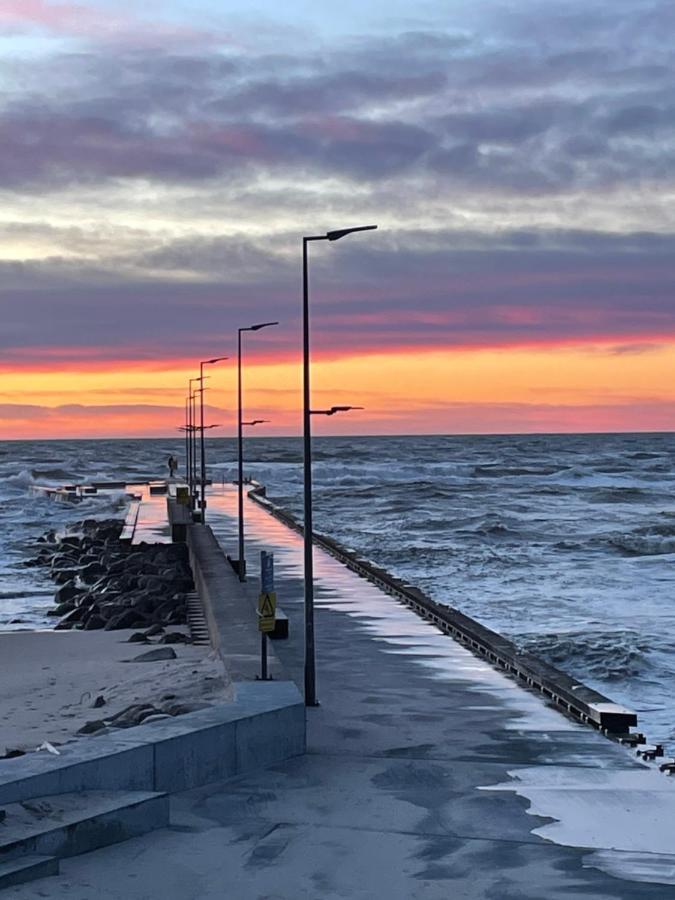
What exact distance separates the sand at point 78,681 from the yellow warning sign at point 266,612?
227cm

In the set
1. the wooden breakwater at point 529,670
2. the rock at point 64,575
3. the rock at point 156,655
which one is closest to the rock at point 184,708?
the wooden breakwater at point 529,670

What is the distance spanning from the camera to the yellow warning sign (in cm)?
1916

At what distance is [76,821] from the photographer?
13.3 metres

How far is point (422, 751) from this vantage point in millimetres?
18250

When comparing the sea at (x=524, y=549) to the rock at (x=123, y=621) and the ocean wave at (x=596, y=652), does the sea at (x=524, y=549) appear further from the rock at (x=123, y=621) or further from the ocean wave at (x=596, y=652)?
the rock at (x=123, y=621)

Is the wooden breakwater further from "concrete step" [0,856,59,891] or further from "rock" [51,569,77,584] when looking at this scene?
"rock" [51,569,77,584]

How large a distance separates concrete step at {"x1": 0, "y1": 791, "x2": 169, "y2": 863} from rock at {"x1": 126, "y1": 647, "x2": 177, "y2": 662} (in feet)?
48.4

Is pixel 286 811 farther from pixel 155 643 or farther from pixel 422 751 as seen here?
pixel 155 643

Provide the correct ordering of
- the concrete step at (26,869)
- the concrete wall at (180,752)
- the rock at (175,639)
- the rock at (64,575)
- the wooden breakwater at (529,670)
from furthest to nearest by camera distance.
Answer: the rock at (64,575), the rock at (175,639), the wooden breakwater at (529,670), the concrete wall at (180,752), the concrete step at (26,869)

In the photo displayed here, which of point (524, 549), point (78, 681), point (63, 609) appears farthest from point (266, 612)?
point (524, 549)

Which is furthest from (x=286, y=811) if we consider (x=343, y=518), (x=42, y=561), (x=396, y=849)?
(x=343, y=518)

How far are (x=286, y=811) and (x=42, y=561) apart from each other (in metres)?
49.2

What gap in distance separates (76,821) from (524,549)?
52.8 meters

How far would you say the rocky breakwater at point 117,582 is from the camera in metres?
37.8
